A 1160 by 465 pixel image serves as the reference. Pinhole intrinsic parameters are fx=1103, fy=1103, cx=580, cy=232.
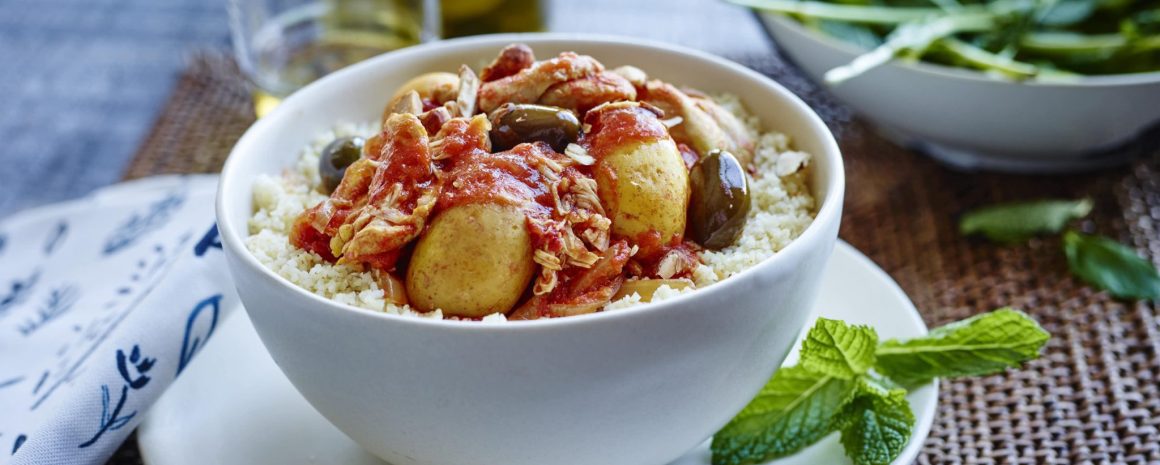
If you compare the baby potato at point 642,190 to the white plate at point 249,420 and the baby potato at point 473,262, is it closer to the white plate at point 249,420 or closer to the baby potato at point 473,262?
the baby potato at point 473,262

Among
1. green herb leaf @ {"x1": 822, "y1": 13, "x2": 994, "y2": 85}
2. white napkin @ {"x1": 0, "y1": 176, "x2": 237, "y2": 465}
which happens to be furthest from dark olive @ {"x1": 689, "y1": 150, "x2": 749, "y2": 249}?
green herb leaf @ {"x1": 822, "y1": 13, "x2": 994, "y2": 85}

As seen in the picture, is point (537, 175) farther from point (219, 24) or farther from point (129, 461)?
point (219, 24)

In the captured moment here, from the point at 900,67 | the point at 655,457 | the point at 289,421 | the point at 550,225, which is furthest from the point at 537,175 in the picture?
the point at 900,67

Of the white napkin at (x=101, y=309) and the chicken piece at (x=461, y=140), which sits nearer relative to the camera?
the chicken piece at (x=461, y=140)

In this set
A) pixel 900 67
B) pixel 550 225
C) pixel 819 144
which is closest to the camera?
pixel 550 225

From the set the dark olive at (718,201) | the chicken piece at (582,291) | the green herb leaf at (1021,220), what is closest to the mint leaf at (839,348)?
the dark olive at (718,201)
